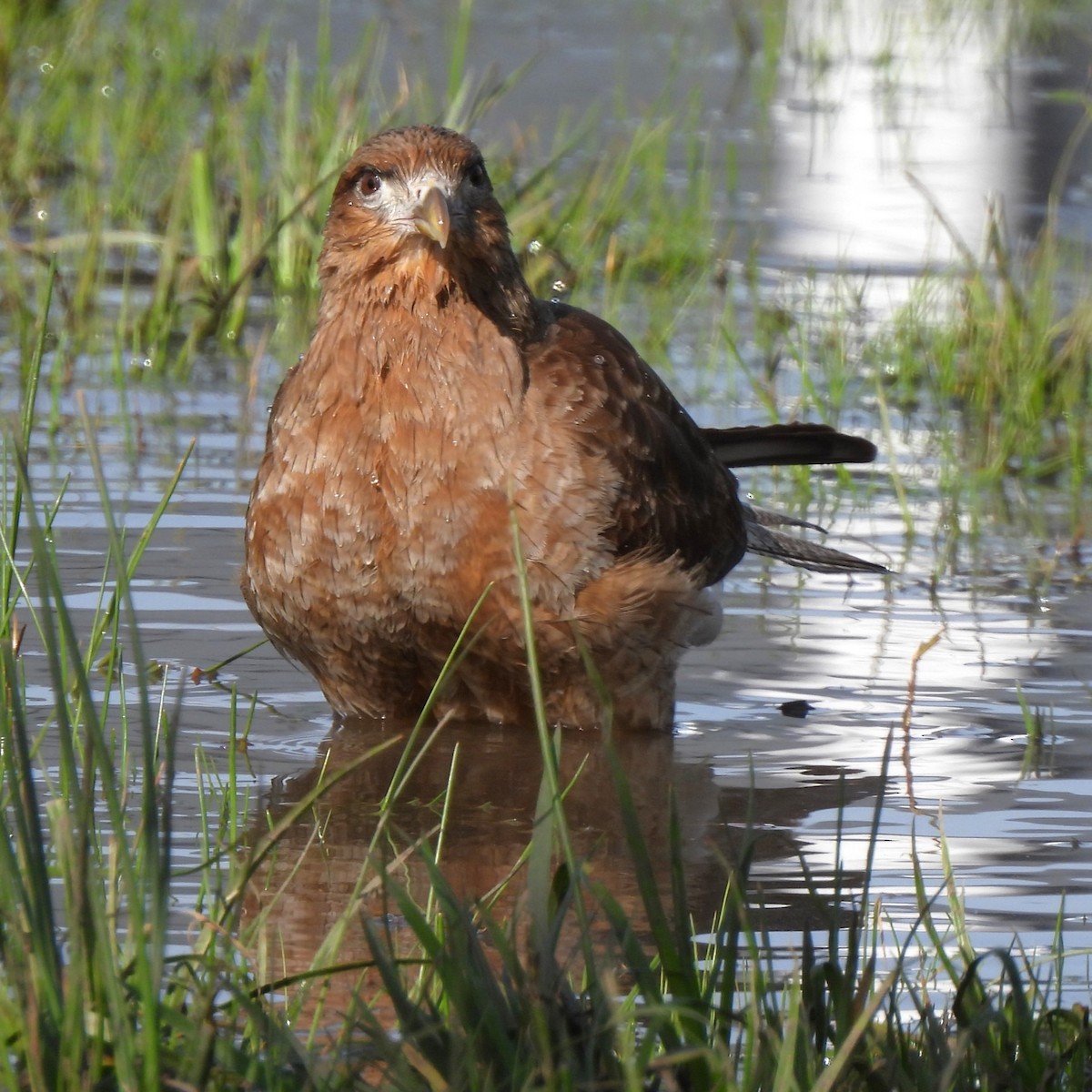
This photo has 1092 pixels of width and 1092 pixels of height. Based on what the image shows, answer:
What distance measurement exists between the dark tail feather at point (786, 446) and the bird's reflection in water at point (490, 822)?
1.06m

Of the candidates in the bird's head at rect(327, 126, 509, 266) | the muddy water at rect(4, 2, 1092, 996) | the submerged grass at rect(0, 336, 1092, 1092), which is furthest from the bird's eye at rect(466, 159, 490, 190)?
the submerged grass at rect(0, 336, 1092, 1092)

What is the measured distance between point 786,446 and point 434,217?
158 centimetres

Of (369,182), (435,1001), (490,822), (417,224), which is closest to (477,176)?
(369,182)

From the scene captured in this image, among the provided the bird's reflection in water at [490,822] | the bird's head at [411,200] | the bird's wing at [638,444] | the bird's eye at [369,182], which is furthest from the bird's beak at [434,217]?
the bird's reflection in water at [490,822]

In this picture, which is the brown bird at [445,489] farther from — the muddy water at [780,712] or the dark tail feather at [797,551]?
the dark tail feather at [797,551]

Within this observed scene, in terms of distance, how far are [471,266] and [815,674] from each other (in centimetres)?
127

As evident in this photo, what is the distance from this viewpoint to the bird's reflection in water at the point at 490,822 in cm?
352

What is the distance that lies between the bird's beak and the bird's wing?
17.9 inches

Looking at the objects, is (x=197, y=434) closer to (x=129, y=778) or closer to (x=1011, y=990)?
(x=129, y=778)

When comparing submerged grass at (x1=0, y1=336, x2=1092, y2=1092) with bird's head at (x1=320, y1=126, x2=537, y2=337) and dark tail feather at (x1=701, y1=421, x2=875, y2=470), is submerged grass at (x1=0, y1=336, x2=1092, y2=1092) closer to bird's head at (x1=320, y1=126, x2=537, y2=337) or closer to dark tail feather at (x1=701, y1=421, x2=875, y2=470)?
bird's head at (x1=320, y1=126, x2=537, y2=337)

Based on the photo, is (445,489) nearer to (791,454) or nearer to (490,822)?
(490,822)

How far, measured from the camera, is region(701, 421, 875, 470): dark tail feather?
5.50m

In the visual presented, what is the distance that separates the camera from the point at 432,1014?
2439mm

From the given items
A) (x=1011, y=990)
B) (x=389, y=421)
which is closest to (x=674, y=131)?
(x=389, y=421)
